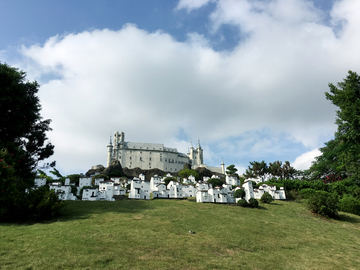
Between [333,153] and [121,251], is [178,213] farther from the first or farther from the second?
[333,153]

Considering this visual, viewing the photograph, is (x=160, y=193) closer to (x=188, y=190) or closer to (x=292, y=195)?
(x=188, y=190)

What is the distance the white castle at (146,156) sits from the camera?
102 meters

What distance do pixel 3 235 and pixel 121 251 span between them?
9.20m

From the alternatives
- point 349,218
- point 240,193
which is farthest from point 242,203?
point 349,218

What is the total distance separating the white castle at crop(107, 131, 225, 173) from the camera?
10206 cm

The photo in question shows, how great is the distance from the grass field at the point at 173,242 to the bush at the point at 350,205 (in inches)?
406

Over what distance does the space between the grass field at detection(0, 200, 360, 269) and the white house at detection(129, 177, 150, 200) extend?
13467 mm

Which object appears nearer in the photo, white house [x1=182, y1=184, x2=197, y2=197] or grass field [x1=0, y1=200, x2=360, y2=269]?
grass field [x1=0, y1=200, x2=360, y2=269]

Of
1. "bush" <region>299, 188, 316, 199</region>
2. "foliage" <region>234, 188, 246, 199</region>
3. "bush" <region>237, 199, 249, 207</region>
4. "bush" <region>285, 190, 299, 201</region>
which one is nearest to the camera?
"bush" <region>237, 199, 249, 207</region>

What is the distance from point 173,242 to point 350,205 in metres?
37.7

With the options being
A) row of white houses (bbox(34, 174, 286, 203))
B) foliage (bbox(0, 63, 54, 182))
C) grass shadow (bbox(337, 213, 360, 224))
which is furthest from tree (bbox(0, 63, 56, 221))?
grass shadow (bbox(337, 213, 360, 224))

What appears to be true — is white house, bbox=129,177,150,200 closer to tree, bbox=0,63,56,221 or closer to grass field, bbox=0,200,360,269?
grass field, bbox=0,200,360,269

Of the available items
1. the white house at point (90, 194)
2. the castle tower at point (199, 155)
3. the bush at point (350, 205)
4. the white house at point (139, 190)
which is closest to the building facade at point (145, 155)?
the castle tower at point (199, 155)

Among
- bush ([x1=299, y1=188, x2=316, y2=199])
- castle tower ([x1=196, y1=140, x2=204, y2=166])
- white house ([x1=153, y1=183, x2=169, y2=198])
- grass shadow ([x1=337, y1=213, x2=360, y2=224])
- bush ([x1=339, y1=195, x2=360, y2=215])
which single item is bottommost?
grass shadow ([x1=337, y1=213, x2=360, y2=224])
